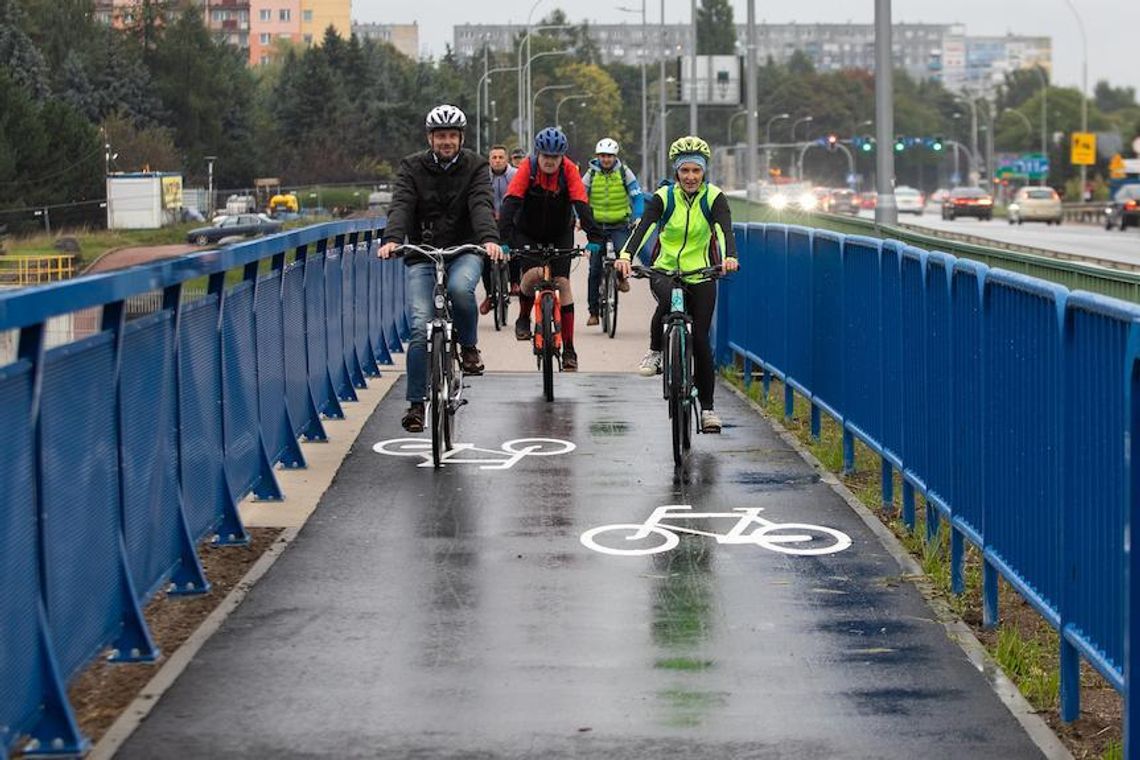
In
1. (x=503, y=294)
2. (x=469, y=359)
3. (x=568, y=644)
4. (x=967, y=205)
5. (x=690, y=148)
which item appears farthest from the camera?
(x=967, y=205)

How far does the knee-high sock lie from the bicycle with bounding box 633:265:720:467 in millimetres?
3228

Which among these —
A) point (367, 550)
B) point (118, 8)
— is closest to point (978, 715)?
point (367, 550)

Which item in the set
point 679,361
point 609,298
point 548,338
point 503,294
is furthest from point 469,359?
point 503,294

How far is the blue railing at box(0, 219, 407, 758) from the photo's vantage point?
6.02 metres

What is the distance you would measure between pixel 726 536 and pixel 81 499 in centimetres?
413

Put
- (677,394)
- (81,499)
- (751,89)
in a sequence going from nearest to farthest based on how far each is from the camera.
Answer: (81,499) < (677,394) < (751,89)

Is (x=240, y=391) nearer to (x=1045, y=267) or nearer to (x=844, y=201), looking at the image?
(x=1045, y=267)

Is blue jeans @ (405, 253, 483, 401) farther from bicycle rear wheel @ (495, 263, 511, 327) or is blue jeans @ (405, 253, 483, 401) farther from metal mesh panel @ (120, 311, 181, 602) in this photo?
bicycle rear wheel @ (495, 263, 511, 327)

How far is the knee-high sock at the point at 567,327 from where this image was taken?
1654 cm

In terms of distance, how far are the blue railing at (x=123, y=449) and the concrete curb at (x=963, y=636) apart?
8.67 feet

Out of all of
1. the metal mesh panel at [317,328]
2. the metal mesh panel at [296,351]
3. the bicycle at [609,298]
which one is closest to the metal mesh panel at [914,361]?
the metal mesh panel at [296,351]

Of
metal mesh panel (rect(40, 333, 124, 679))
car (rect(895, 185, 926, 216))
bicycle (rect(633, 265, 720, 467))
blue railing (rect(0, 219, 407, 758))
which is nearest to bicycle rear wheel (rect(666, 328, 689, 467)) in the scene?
bicycle (rect(633, 265, 720, 467))

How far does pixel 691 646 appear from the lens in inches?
309

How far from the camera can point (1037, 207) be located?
3423 inches
